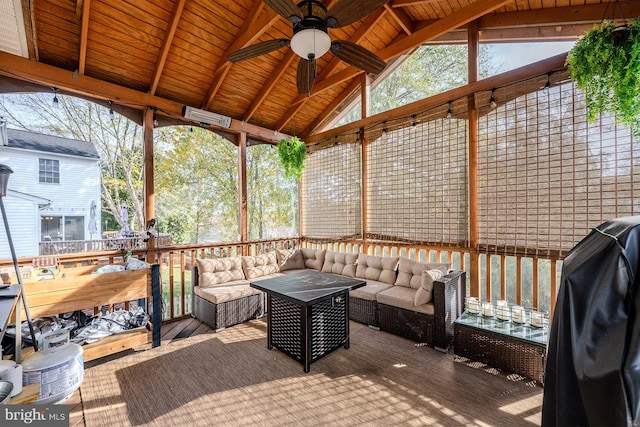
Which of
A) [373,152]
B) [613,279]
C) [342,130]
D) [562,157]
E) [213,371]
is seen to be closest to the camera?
[613,279]

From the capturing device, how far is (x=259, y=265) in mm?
4680

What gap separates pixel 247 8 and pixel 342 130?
2489mm

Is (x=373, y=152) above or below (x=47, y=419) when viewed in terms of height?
above

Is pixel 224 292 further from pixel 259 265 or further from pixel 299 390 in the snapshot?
pixel 299 390

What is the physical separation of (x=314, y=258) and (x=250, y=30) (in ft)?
12.0

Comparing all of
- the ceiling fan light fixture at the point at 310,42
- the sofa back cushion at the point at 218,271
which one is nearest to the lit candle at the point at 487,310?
the ceiling fan light fixture at the point at 310,42

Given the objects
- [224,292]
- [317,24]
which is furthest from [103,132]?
[317,24]

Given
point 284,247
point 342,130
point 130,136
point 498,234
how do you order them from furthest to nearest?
point 130,136 < point 284,247 < point 342,130 < point 498,234

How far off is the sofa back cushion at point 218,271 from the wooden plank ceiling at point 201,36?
8.05 ft

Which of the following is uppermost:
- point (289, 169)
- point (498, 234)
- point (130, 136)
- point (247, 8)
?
point (247, 8)

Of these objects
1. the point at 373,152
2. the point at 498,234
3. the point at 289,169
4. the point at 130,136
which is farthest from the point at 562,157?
the point at 130,136

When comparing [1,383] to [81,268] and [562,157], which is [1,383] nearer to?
[81,268]

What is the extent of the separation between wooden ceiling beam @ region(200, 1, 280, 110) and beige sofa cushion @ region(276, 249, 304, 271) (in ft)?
9.83

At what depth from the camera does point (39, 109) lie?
6.31 m
